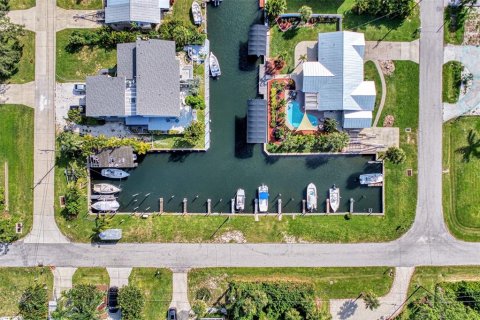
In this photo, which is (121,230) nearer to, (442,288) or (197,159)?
(197,159)

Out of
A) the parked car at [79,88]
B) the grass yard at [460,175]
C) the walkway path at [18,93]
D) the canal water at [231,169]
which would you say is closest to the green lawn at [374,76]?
the canal water at [231,169]

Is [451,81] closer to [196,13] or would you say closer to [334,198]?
[334,198]

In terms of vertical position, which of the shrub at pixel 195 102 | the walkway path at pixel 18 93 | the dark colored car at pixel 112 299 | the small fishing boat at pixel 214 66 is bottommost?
the dark colored car at pixel 112 299

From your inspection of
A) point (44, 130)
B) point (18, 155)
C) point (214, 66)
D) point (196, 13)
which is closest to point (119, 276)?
point (18, 155)

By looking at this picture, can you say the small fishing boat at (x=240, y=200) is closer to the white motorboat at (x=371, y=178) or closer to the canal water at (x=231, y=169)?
the canal water at (x=231, y=169)

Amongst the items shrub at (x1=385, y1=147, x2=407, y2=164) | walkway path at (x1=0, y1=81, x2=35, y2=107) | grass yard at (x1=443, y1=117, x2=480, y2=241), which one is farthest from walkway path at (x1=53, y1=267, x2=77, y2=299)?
grass yard at (x1=443, y1=117, x2=480, y2=241)

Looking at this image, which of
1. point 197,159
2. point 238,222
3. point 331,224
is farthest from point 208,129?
point 331,224
